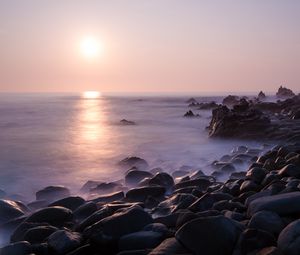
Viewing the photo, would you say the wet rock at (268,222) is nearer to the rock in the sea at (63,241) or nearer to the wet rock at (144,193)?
the rock in the sea at (63,241)

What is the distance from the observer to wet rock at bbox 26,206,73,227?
6.05m

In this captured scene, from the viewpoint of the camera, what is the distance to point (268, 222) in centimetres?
411

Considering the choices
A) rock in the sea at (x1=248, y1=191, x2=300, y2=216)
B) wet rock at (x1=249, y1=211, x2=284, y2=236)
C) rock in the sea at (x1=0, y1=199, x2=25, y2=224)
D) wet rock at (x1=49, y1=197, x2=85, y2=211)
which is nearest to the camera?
wet rock at (x1=249, y1=211, x2=284, y2=236)

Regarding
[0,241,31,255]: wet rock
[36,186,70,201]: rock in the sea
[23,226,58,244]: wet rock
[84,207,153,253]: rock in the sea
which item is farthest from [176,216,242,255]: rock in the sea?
[36,186,70,201]: rock in the sea

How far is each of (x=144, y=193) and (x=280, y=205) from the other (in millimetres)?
3404

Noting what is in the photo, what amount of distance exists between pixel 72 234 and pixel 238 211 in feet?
6.70

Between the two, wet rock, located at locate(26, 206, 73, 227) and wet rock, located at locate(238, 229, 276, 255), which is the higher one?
wet rock, located at locate(238, 229, 276, 255)

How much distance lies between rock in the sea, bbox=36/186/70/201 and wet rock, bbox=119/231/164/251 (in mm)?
4637

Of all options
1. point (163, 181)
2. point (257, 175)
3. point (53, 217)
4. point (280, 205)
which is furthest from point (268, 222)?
point (163, 181)

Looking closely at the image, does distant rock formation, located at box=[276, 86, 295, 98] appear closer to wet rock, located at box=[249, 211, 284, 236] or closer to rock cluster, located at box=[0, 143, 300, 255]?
rock cluster, located at box=[0, 143, 300, 255]

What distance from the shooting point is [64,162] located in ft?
47.5

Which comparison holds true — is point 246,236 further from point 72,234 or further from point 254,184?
point 254,184

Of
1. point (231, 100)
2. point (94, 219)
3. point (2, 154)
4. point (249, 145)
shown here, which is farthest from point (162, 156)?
point (231, 100)

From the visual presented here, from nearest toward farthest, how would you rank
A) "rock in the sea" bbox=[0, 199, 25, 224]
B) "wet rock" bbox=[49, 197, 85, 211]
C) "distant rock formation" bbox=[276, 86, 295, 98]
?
"rock in the sea" bbox=[0, 199, 25, 224]
"wet rock" bbox=[49, 197, 85, 211]
"distant rock formation" bbox=[276, 86, 295, 98]
